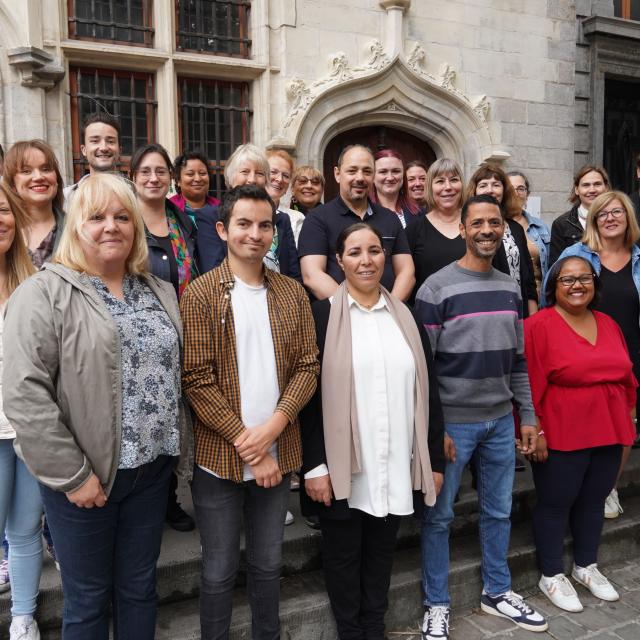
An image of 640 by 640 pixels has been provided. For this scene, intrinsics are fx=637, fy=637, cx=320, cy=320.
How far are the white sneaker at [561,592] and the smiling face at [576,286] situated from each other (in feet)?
4.65

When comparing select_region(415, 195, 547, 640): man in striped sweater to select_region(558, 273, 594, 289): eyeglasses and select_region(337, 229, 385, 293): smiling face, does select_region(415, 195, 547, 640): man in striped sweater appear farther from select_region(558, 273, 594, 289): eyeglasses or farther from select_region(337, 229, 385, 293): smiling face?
select_region(337, 229, 385, 293): smiling face

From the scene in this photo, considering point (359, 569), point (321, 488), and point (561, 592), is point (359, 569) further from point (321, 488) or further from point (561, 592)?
point (561, 592)

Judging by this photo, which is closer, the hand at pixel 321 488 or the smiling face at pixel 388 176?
the hand at pixel 321 488

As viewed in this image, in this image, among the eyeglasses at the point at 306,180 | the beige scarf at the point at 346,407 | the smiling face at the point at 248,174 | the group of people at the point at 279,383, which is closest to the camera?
the group of people at the point at 279,383

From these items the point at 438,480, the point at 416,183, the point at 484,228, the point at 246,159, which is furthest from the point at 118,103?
the point at 438,480

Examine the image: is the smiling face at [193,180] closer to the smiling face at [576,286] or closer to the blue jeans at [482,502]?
the blue jeans at [482,502]

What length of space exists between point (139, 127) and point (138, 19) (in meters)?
0.97

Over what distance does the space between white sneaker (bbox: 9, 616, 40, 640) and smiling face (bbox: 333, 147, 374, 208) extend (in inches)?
92.3

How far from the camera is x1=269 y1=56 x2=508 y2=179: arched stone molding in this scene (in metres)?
6.28

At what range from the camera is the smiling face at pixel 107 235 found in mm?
2062

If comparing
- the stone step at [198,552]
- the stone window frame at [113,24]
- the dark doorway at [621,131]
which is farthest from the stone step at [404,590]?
the dark doorway at [621,131]

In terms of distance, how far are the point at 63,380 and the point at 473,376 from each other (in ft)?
5.75

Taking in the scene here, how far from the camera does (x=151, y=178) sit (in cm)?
299

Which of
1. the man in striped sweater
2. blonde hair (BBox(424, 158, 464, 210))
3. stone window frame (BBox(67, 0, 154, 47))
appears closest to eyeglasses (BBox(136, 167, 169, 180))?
the man in striped sweater
